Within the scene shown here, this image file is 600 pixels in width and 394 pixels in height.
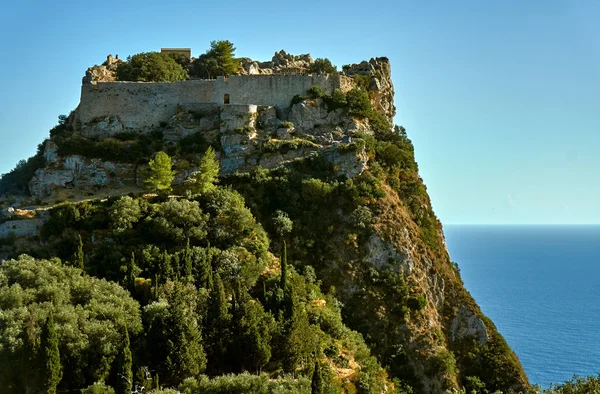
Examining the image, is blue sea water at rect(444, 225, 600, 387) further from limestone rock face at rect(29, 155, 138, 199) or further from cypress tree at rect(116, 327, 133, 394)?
cypress tree at rect(116, 327, 133, 394)

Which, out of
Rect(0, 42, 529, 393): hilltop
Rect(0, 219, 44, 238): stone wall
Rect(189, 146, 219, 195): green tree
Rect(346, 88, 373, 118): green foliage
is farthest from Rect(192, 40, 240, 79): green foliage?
Rect(0, 219, 44, 238): stone wall

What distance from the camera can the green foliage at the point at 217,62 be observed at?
174 ft

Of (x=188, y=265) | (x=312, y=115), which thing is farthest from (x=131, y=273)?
(x=312, y=115)

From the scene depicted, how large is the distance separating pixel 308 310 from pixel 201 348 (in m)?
7.94

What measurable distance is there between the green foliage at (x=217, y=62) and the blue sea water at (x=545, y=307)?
39979 millimetres

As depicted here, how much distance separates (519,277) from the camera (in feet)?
390

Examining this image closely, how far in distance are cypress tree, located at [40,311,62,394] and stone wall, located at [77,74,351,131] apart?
82.3 feet

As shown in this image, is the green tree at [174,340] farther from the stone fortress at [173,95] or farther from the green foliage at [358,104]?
the green foliage at [358,104]

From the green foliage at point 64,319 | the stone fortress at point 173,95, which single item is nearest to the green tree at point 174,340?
the green foliage at point 64,319

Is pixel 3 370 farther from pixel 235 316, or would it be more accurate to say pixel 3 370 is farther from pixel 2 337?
pixel 235 316

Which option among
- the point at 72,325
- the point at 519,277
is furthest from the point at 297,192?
the point at 519,277

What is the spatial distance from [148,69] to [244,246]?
76.5ft

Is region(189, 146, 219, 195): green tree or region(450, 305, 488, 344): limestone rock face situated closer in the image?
region(189, 146, 219, 195): green tree

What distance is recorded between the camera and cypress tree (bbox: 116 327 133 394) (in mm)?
23859
